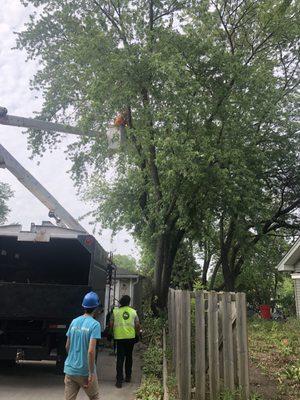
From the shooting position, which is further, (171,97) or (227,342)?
(171,97)

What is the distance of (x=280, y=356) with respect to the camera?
10.7 m

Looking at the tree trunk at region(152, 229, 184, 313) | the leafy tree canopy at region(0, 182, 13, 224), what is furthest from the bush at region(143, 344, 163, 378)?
the leafy tree canopy at region(0, 182, 13, 224)

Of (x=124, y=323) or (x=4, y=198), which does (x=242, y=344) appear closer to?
(x=124, y=323)

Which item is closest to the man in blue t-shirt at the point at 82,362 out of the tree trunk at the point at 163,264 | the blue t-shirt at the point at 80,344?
the blue t-shirt at the point at 80,344

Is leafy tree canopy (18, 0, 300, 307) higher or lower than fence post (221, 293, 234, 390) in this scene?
higher

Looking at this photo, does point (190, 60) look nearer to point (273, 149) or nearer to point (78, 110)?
point (78, 110)

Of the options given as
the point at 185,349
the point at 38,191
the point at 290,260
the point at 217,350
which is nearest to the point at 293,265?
the point at 290,260

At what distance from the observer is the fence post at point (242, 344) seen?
21.7ft

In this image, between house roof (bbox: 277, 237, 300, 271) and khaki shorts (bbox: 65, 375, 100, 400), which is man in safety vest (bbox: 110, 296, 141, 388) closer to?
khaki shorts (bbox: 65, 375, 100, 400)

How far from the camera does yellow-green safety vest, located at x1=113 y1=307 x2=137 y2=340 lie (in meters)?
9.26

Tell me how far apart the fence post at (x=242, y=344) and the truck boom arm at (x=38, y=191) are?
8226 mm

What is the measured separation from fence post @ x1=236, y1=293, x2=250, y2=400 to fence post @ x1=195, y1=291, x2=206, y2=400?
0.54 m

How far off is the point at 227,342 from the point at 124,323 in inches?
123

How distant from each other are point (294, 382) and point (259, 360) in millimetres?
2358
